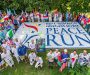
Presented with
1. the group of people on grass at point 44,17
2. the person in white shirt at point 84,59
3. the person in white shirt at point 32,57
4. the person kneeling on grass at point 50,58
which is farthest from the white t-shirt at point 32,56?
the group of people on grass at point 44,17

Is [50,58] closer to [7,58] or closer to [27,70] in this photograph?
[27,70]

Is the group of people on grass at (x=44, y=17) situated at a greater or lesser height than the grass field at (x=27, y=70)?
greater

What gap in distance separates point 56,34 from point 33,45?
3.18 m

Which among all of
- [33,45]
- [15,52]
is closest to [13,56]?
[15,52]

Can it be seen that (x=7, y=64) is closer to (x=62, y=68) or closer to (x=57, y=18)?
(x=62, y=68)

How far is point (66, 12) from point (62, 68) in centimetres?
838

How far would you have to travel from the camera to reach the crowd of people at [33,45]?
47.9 ft

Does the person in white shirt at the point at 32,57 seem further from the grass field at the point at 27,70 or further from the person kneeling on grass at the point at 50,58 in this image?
the person kneeling on grass at the point at 50,58

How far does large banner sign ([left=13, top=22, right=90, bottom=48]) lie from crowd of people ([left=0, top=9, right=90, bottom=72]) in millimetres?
473

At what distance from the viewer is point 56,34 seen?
18844mm

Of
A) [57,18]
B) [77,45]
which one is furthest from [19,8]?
[77,45]

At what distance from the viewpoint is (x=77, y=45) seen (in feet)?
56.8

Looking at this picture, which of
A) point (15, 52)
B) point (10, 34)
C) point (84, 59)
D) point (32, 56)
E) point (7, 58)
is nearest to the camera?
point (84, 59)

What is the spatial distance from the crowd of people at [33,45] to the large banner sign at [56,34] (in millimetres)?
473
